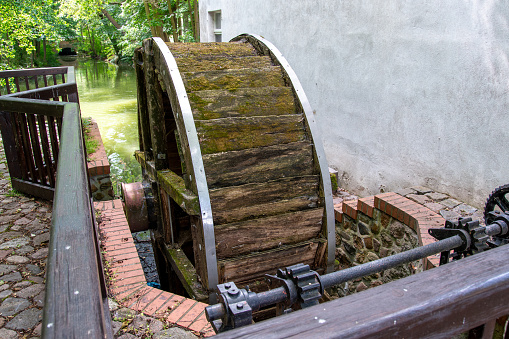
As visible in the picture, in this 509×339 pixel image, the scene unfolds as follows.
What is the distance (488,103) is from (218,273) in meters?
2.63

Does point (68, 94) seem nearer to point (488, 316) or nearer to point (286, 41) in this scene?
point (286, 41)

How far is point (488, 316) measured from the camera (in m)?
0.81

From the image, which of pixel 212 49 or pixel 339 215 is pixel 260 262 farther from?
pixel 212 49

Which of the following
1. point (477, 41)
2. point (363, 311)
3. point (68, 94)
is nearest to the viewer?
point (363, 311)

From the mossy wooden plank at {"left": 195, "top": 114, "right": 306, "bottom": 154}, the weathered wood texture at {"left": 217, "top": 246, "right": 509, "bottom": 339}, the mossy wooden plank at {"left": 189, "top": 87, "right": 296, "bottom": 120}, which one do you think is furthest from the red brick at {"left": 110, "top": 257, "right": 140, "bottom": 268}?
the weathered wood texture at {"left": 217, "top": 246, "right": 509, "bottom": 339}

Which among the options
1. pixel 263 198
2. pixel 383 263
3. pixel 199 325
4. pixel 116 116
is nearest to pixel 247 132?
pixel 263 198

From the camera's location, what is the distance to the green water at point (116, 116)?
374 inches

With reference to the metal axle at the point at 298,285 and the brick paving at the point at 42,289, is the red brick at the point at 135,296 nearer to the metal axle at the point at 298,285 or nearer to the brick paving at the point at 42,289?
the brick paving at the point at 42,289

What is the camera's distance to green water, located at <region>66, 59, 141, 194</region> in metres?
9.50

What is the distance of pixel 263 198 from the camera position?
3236 mm

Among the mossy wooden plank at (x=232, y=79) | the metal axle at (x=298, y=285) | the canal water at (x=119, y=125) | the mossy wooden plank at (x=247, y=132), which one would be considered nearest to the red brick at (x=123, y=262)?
the mossy wooden plank at (x=247, y=132)

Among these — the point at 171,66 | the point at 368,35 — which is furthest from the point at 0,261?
the point at 368,35

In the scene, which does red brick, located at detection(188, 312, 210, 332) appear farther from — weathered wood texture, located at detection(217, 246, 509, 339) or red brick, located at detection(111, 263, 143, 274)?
weathered wood texture, located at detection(217, 246, 509, 339)

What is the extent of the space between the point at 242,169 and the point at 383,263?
224cm
